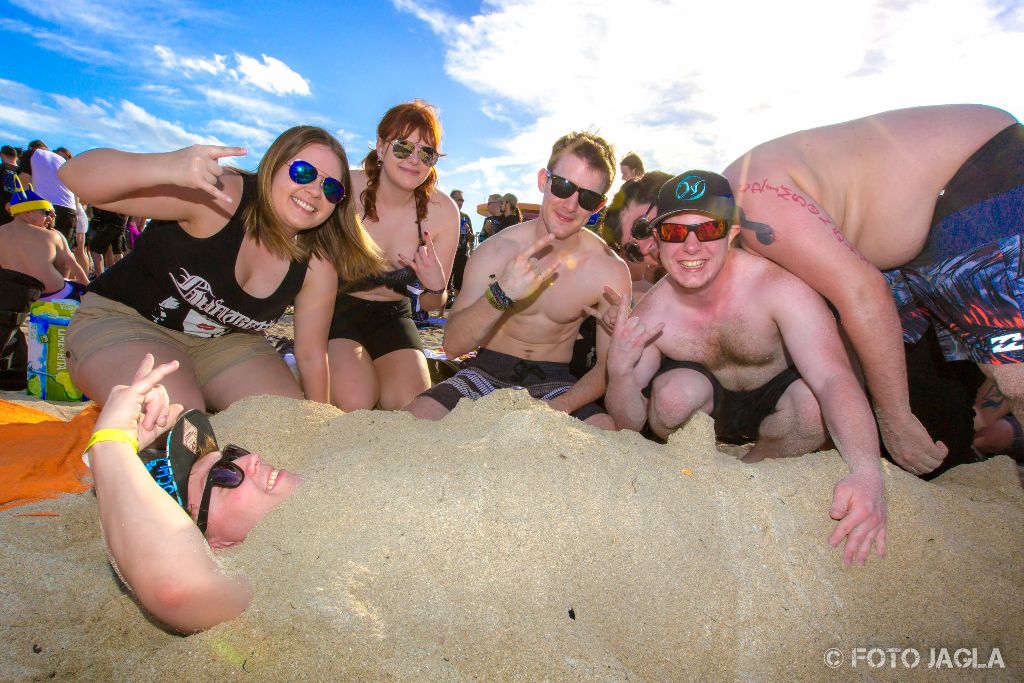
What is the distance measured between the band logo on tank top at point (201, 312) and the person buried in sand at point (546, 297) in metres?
1.07

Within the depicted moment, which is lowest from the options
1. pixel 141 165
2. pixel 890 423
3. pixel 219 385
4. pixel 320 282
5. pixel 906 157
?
pixel 219 385

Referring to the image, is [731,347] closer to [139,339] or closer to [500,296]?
[500,296]

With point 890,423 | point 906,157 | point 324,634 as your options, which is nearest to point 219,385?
point 324,634

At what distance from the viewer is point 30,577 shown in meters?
1.84

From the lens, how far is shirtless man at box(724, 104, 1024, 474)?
2.10 metres

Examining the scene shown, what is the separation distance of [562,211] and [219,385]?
2.14 meters

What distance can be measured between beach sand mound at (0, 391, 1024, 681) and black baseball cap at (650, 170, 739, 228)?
0.92m

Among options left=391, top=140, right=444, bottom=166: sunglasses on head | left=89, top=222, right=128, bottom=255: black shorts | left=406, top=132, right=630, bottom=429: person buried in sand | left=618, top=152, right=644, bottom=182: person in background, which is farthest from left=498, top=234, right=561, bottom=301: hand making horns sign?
left=89, top=222, right=128, bottom=255: black shorts

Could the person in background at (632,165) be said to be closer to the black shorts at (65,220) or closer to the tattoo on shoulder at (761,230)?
the tattoo on shoulder at (761,230)

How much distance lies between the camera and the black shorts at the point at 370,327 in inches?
159

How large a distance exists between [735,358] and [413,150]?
95.2 inches

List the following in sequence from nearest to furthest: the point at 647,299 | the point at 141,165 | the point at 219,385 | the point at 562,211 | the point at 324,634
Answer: the point at 324,634
the point at 141,165
the point at 647,299
the point at 219,385
the point at 562,211

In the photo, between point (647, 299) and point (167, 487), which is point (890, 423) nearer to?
point (647, 299)

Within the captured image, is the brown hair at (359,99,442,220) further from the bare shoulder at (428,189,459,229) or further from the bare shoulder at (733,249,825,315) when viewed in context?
the bare shoulder at (733,249,825,315)
